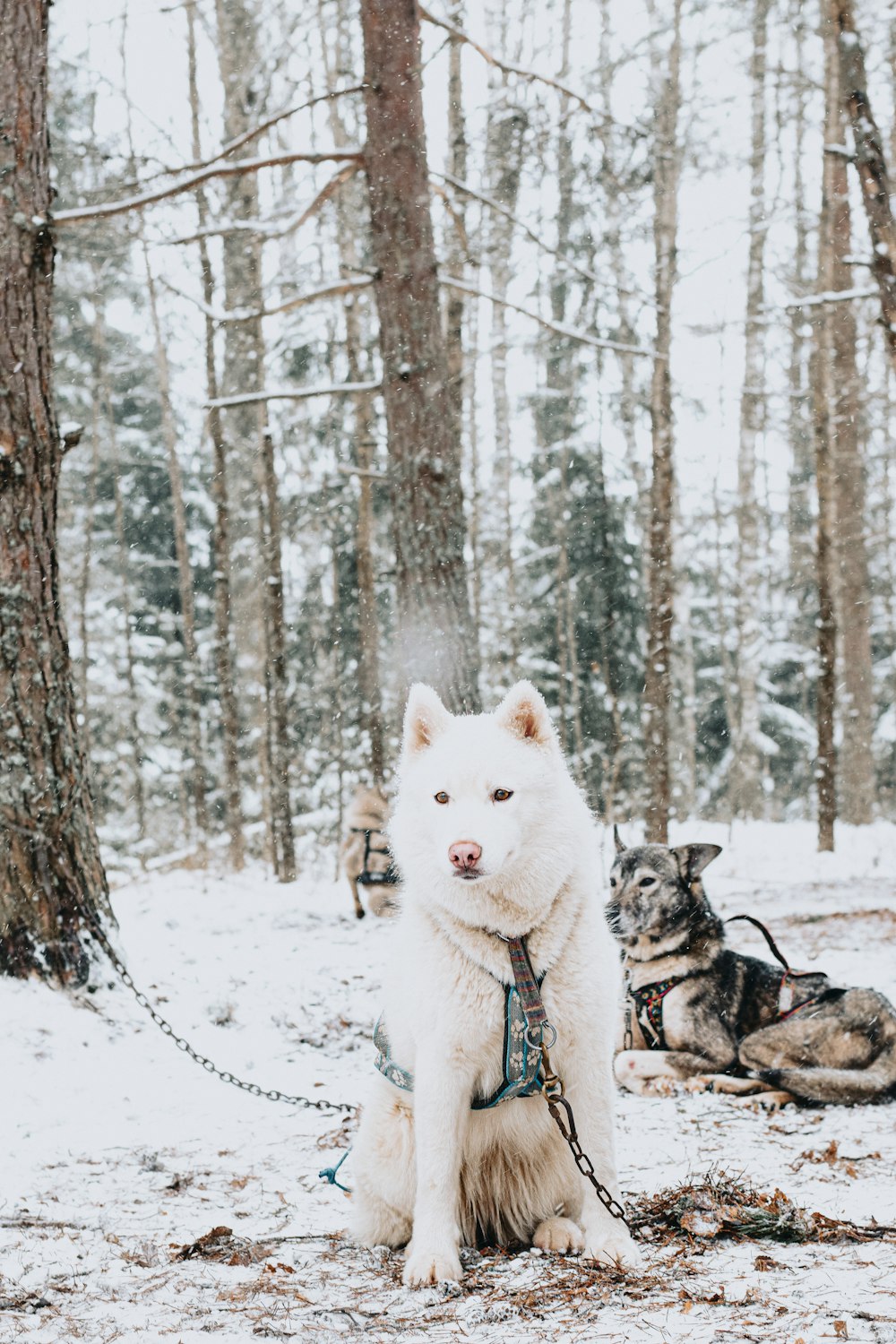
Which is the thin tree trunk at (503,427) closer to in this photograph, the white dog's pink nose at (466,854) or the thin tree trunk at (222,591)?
the thin tree trunk at (222,591)

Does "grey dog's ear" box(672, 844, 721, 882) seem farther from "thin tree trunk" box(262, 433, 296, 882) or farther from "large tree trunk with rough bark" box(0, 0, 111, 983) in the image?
"thin tree trunk" box(262, 433, 296, 882)

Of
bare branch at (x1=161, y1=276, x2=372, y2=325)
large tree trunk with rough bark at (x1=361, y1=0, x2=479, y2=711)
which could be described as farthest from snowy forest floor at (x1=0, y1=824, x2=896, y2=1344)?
bare branch at (x1=161, y1=276, x2=372, y2=325)

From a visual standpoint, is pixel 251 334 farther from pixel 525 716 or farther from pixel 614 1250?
pixel 614 1250

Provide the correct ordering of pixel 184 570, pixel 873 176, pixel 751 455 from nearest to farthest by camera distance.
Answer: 1. pixel 873 176
2. pixel 184 570
3. pixel 751 455

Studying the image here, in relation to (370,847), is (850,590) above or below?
above

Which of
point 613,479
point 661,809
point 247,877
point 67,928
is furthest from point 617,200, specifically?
point 67,928

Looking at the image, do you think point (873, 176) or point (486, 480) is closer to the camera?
point (873, 176)

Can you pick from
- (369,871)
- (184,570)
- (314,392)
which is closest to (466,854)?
(314,392)

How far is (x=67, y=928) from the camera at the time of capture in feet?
19.6

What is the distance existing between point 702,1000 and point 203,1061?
2.61m

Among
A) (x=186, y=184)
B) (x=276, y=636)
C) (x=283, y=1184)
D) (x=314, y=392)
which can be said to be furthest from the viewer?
(x=276, y=636)

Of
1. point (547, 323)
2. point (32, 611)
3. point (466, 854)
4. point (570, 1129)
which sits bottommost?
point (570, 1129)

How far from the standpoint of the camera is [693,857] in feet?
18.1

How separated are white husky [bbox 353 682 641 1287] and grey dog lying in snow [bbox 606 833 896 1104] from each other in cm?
220
